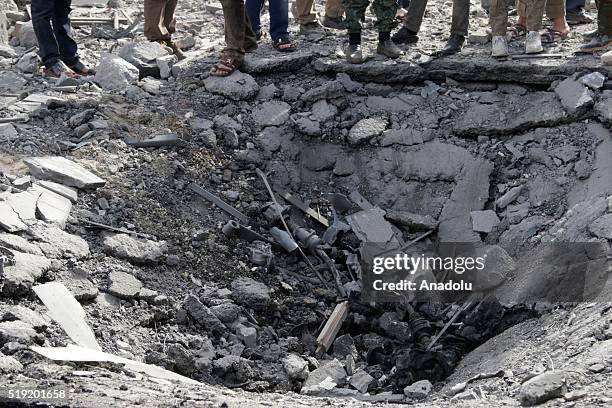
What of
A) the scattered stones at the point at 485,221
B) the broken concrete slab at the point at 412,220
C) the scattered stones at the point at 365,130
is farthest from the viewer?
the scattered stones at the point at 365,130

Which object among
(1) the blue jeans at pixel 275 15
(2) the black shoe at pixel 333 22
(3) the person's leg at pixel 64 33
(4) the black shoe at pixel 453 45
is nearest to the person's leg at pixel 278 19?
(1) the blue jeans at pixel 275 15

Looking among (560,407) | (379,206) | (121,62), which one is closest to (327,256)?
(379,206)

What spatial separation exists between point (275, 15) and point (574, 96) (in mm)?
2746

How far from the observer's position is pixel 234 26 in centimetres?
858

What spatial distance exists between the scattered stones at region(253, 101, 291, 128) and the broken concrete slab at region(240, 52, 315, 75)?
35cm

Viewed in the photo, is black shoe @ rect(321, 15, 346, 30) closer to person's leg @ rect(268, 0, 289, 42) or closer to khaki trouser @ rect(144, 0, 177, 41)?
person's leg @ rect(268, 0, 289, 42)

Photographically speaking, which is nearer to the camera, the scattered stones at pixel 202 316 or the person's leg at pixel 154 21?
the scattered stones at pixel 202 316

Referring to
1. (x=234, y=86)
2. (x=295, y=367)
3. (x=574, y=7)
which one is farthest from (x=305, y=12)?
(x=295, y=367)

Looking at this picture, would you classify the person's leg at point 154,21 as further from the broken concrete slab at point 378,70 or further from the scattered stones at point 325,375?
the scattered stones at point 325,375

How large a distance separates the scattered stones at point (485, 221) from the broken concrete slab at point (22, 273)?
3388mm

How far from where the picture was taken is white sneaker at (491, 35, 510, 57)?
8367 millimetres

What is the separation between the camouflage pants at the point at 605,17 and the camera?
27.4 ft

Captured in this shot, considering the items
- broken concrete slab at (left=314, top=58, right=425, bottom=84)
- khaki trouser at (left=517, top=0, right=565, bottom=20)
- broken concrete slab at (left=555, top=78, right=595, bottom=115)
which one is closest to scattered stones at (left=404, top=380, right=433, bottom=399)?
broken concrete slab at (left=555, top=78, right=595, bottom=115)

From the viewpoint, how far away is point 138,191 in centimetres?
729
